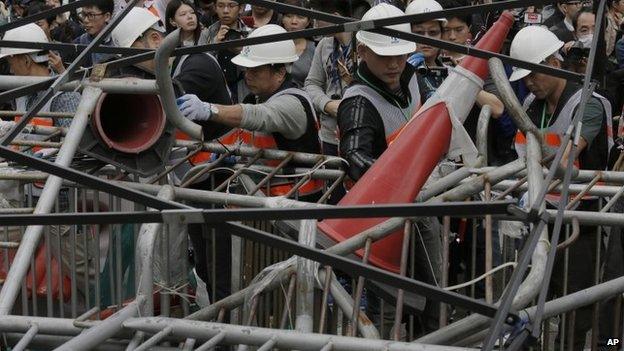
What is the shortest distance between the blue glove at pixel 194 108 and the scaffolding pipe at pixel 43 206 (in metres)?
1.47

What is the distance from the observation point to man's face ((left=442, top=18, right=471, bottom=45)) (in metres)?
10.2

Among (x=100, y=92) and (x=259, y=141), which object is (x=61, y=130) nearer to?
(x=259, y=141)

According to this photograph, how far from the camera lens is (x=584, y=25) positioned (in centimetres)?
1216

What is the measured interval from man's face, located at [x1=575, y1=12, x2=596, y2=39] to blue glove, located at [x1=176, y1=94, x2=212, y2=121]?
5987 millimetres

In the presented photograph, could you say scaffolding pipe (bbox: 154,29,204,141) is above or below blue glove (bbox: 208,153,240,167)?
above

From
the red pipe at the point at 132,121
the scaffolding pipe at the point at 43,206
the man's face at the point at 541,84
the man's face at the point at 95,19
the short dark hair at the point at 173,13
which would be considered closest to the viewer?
the scaffolding pipe at the point at 43,206

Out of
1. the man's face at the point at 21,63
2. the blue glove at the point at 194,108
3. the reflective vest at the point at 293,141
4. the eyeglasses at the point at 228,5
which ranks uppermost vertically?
the eyeglasses at the point at 228,5

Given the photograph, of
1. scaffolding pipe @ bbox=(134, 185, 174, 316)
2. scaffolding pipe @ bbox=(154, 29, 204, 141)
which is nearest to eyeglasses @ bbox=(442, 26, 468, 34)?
scaffolding pipe @ bbox=(134, 185, 174, 316)

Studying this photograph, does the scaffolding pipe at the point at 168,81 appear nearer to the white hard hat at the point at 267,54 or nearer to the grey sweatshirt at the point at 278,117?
the grey sweatshirt at the point at 278,117

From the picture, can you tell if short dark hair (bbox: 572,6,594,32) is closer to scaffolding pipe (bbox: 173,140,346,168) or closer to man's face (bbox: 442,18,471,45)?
man's face (bbox: 442,18,471,45)

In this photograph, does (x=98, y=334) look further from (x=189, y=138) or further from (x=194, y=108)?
(x=189, y=138)

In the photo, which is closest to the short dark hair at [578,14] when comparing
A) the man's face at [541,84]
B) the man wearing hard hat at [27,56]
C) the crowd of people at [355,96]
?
the crowd of people at [355,96]

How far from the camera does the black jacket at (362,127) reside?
6746 mm

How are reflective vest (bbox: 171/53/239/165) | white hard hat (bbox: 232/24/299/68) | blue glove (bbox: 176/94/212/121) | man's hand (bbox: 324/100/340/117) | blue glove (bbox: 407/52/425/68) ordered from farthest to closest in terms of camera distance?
1. blue glove (bbox: 407/52/425/68)
2. man's hand (bbox: 324/100/340/117)
3. white hard hat (bbox: 232/24/299/68)
4. reflective vest (bbox: 171/53/239/165)
5. blue glove (bbox: 176/94/212/121)
